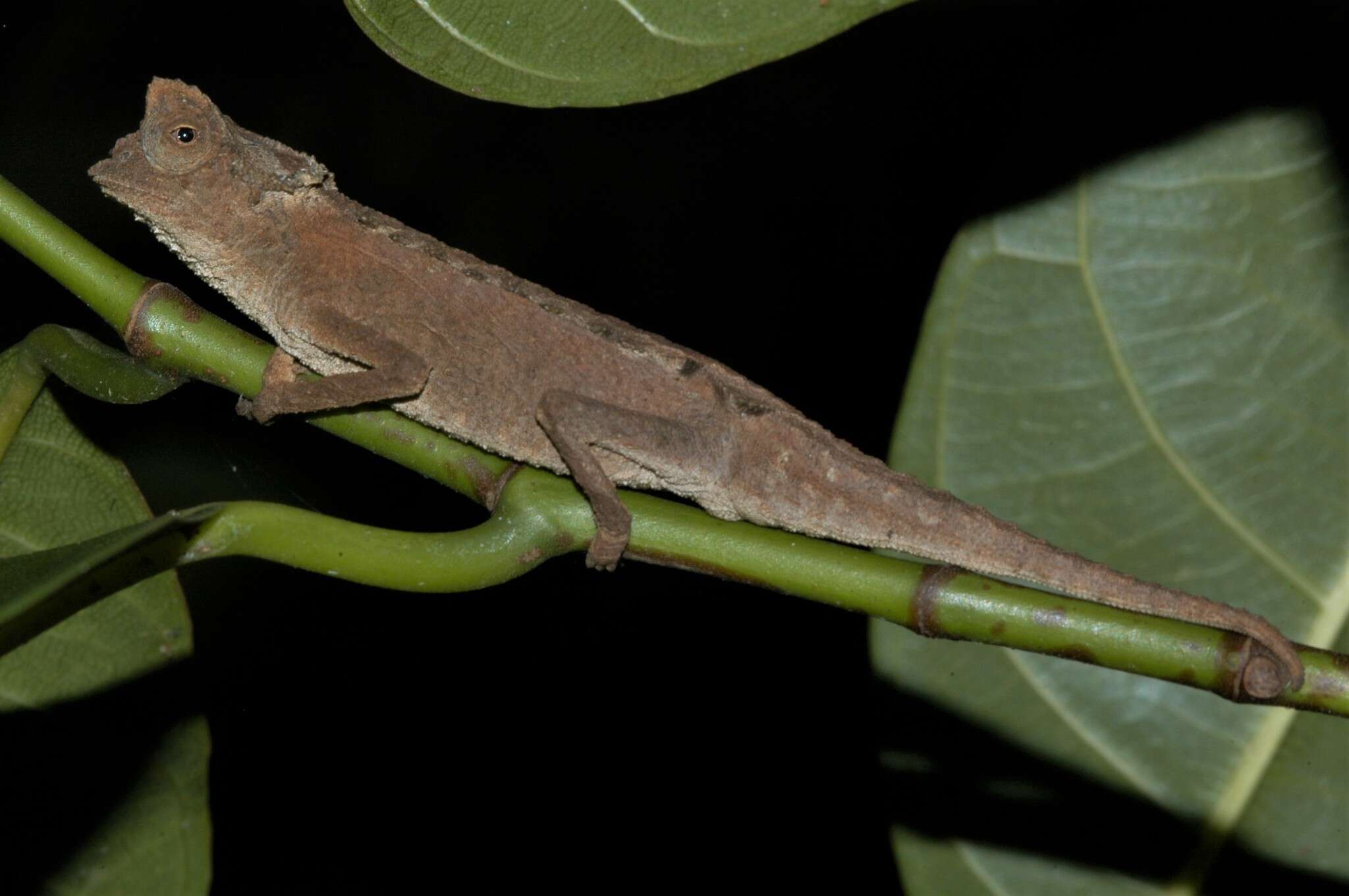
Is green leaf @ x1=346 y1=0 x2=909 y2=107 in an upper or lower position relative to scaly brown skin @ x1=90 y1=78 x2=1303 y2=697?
upper

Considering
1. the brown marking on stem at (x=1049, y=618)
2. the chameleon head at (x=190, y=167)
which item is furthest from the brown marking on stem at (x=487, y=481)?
the chameleon head at (x=190, y=167)

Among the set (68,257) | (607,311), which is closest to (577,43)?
(68,257)

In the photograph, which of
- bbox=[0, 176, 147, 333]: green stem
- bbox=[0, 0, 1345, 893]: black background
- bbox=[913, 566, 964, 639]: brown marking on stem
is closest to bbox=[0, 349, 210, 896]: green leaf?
bbox=[0, 176, 147, 333]: green stem

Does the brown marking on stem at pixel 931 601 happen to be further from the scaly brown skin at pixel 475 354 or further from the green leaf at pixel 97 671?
the green leaf at pixel 97 671

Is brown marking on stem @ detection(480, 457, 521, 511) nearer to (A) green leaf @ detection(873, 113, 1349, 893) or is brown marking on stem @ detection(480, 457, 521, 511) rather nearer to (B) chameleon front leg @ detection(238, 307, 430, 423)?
(B) chameleon front leg @ detection(238, 307, 430, 423)

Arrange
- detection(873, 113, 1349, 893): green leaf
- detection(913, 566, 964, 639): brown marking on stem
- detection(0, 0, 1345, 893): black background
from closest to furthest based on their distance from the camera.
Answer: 1. detection(913, 566, 964, 639): brown marking on stem
2. detection(873, 113, 1349, 893): green leaf
3. detection(0, 0, 1345, 893): black background

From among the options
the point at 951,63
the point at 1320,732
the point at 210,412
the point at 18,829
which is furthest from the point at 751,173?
the point at 18,829
